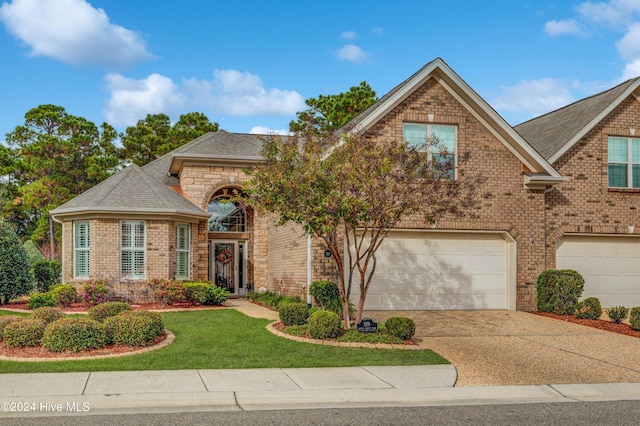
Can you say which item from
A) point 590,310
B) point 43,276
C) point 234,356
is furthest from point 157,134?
point 234,356

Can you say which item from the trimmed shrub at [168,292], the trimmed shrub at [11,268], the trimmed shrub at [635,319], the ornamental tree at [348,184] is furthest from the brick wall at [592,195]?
the trimmed shrub at [11,268]

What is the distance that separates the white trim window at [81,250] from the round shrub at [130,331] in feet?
31.3

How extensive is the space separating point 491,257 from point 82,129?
110ft

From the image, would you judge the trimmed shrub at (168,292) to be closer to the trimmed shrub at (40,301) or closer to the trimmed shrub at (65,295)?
the trimmed shrub at (65,295)

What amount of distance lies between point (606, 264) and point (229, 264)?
522 inches

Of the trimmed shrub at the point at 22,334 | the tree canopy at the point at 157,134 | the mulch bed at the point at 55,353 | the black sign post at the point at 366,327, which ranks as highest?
the tree canopy at the point at 157,134

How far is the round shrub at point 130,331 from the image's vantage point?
11.5 meters

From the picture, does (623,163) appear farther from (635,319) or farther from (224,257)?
(224,257)

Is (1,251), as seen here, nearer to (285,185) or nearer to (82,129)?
(285,185)

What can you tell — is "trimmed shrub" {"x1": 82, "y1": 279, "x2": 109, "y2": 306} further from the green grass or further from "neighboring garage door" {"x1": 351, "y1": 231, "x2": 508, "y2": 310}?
"neighboring garage door" {"x1": 351, "y1": 231, "x2": 508, "y2": 310}

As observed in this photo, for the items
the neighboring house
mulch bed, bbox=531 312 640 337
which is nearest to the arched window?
the neighboring house

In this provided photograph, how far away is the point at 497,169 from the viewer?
1875cm

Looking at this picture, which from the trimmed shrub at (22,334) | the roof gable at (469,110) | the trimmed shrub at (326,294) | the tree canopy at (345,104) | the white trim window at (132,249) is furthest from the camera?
the tree canopy at (345,104)

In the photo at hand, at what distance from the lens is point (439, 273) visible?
18.6 meters
